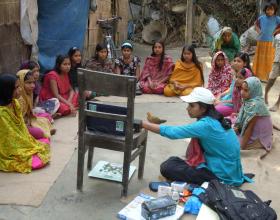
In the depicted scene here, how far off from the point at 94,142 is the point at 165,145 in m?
1.50

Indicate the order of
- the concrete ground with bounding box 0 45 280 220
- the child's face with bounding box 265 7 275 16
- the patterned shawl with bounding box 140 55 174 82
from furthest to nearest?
the child's face with bounding box 265 7 275 16, the patterned shawl with bounding box 140 55 174 82, the concrete ground with bounding box 0 45 280 220

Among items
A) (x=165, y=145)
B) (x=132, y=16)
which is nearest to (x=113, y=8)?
(x=132, y=16)

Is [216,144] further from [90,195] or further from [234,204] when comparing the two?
[90,195]

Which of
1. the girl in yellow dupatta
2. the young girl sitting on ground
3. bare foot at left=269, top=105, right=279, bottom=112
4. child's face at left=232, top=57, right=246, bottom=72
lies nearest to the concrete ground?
the girl in yellow dupatta

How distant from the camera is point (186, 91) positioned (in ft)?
23.0

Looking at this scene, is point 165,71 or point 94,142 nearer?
point 94,142

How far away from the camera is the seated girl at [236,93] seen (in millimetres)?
5363

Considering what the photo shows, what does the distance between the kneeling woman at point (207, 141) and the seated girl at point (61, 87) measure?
230cm

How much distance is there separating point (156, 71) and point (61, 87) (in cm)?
197

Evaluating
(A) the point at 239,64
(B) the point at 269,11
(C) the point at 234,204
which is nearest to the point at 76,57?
(A) the point at 239,64

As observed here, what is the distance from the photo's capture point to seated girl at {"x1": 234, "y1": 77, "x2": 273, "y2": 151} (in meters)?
4.61

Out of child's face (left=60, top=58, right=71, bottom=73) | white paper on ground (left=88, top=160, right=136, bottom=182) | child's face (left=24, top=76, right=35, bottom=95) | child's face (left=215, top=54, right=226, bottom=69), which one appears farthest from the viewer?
child's face (left=215, top=54, right=226, bottom=69)

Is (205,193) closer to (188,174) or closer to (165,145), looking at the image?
(188,174)

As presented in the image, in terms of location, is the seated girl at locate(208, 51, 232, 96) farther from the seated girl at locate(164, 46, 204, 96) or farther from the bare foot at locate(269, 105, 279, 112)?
the bare foot at locate(269, 105, 279, 112)
